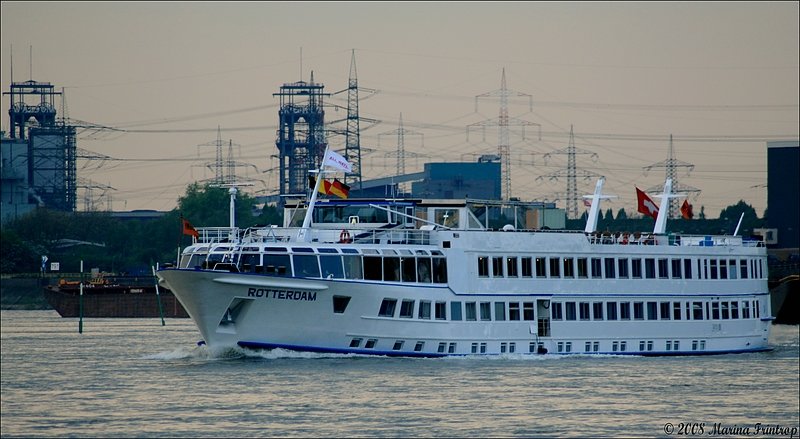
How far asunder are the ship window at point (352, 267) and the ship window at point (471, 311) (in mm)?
4665

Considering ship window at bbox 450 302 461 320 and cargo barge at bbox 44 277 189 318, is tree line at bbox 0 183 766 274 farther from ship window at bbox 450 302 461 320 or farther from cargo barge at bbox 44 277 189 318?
ship window at bbox 450 302 461 320

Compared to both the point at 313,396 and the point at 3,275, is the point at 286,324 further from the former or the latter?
the point at 3,275

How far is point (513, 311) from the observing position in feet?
206

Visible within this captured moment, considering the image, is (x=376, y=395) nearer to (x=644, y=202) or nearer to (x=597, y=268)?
(x=597, y=268)

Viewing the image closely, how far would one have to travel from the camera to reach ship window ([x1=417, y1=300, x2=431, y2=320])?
60125mm

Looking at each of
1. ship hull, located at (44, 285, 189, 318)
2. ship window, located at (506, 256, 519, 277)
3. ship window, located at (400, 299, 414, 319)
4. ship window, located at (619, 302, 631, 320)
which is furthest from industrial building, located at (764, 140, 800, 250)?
ship window, located at (400, 299, 414, 319)

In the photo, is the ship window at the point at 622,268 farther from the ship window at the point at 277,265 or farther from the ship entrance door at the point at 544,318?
the ship window at the point at 277,265

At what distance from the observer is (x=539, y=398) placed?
1934 inches

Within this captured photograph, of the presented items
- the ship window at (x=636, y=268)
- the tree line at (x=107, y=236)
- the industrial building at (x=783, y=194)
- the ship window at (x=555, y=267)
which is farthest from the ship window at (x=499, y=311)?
the tree line at (x=107, y=236)

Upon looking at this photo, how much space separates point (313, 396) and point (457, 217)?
55.8 ft

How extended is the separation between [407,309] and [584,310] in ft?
28.7

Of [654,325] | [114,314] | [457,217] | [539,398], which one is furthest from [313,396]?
[114,314]

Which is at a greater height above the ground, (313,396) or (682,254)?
(682,254)

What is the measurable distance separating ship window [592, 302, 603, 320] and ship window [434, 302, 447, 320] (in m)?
7.50
